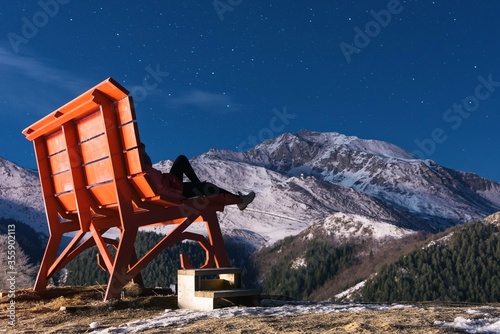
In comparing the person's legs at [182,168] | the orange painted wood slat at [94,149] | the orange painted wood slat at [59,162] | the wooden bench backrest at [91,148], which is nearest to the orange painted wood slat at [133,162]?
the wooden bench backrest at [91,148]

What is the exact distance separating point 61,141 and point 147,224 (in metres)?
3.07

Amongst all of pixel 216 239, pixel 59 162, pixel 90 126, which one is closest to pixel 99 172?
pixel 90 126

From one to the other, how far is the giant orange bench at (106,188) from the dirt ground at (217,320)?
2.84 ft

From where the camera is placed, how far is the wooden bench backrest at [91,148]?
10.0 metres

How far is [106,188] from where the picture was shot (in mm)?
11016

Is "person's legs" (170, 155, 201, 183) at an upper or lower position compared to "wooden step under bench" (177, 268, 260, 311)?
upper

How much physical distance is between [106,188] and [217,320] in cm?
466

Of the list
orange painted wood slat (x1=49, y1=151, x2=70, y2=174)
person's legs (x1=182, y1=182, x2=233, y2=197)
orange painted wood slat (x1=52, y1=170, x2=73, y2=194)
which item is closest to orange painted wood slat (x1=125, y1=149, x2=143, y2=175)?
person's legs (x1=182, y1=182, x2=233, y2=197)

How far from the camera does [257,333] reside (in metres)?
6.33

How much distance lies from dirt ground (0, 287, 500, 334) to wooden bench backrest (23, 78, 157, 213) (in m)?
2.20

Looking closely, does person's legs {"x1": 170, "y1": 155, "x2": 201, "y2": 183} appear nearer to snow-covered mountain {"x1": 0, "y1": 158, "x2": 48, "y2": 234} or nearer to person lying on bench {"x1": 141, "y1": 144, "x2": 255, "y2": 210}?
person lying on bench {"x1": 141, "y1": 144, "x2": 255, "y2": 210}

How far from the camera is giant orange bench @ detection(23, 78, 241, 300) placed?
33.1 ft

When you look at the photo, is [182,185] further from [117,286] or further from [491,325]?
[491,325]

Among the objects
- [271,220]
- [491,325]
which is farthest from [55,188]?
[271,220]
